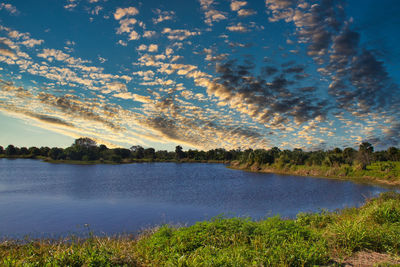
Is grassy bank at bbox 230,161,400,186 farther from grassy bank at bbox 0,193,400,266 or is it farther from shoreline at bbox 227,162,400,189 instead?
grassy bank at bbox 0,193,400,266

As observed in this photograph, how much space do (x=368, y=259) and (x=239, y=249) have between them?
14.5 feet

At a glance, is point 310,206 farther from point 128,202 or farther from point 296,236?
point 128,202

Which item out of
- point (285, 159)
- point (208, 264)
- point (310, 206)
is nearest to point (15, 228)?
point (208, 264)

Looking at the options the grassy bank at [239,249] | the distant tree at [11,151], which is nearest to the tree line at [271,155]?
the distant tree at [11,151]

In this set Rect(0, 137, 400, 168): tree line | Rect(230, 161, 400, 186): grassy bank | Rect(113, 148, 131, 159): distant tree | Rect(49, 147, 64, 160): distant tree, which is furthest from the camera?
Rect(113, 148, 131, 159): distant tree

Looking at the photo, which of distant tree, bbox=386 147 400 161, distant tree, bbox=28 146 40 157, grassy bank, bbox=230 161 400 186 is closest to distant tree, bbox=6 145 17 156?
distant tree, bbox=28 146 40 157

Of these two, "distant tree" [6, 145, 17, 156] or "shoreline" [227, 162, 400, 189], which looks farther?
"distant tree" [6, 145, 17, 156]

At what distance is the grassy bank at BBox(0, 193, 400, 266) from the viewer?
677 centimetres

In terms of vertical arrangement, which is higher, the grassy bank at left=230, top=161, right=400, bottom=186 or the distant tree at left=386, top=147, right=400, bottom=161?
the distant tree at left=386, top=147, right=400, bottom=161

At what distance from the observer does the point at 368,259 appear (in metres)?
7.60

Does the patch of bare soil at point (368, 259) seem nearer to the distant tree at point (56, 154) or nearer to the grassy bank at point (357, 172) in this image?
the grassy bank at point (357, 172)

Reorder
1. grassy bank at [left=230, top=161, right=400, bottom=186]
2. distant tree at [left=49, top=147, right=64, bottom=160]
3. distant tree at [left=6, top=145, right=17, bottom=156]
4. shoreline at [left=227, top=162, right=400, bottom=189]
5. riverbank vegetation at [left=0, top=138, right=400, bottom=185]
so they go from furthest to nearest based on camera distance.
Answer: distant tree at [left=6, top=145, right=17, bottom=156]
distant tree at [left=49, top=147, right=64, bottom=160]
riverbank vegetation at [left=0, top=138, right=400, bottom=185]
grassy bank at [left=230, top=161, right=400, bottom=186]
shoreline at [left=227, top=162, right=400, bottom=189]

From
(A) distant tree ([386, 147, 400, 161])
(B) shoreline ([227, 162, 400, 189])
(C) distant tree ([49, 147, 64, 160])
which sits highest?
(A) distant tree ([386, 147, 400, 161])

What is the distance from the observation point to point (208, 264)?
6.38 m
